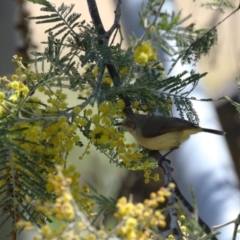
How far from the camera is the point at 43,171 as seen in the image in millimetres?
540

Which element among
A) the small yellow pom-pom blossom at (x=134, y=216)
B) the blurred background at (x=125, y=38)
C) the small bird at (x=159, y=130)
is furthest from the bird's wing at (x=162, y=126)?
the small yellow pom-pom blossom at (x=134, y=216)

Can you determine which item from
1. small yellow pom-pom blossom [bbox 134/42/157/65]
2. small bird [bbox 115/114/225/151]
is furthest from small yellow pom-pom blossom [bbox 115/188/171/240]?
small bird [bbox 115/114/225/151]

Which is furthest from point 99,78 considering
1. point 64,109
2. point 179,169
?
point 179,169

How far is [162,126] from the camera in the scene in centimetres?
86

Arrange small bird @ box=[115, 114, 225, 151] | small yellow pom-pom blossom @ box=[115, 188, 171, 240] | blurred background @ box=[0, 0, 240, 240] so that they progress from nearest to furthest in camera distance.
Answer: small yellow pom-pom blossom @ box=[115, 188, 171, 240], small bird @ box=[115, 114, 225, 151], blurred background @ box=[0, 0, 240, 240]

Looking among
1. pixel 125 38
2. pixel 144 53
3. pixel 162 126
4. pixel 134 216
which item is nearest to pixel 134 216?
pixel 134 216

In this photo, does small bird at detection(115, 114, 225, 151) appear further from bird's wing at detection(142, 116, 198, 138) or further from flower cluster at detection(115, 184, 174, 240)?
flower cluster at detection(115, 184, 174, 240)

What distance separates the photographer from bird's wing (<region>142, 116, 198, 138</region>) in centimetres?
85

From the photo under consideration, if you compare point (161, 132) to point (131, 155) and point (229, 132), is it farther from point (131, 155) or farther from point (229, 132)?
point (229, 132)

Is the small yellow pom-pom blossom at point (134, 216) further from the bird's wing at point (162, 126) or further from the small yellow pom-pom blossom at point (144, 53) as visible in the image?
the bird's wing at point (162, 126)

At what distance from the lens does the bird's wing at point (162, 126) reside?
2.78ft

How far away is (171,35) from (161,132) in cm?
46

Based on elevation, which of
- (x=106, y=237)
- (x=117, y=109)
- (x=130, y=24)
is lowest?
(x=106, y=237)

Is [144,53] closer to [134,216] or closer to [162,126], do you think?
[134,216]
